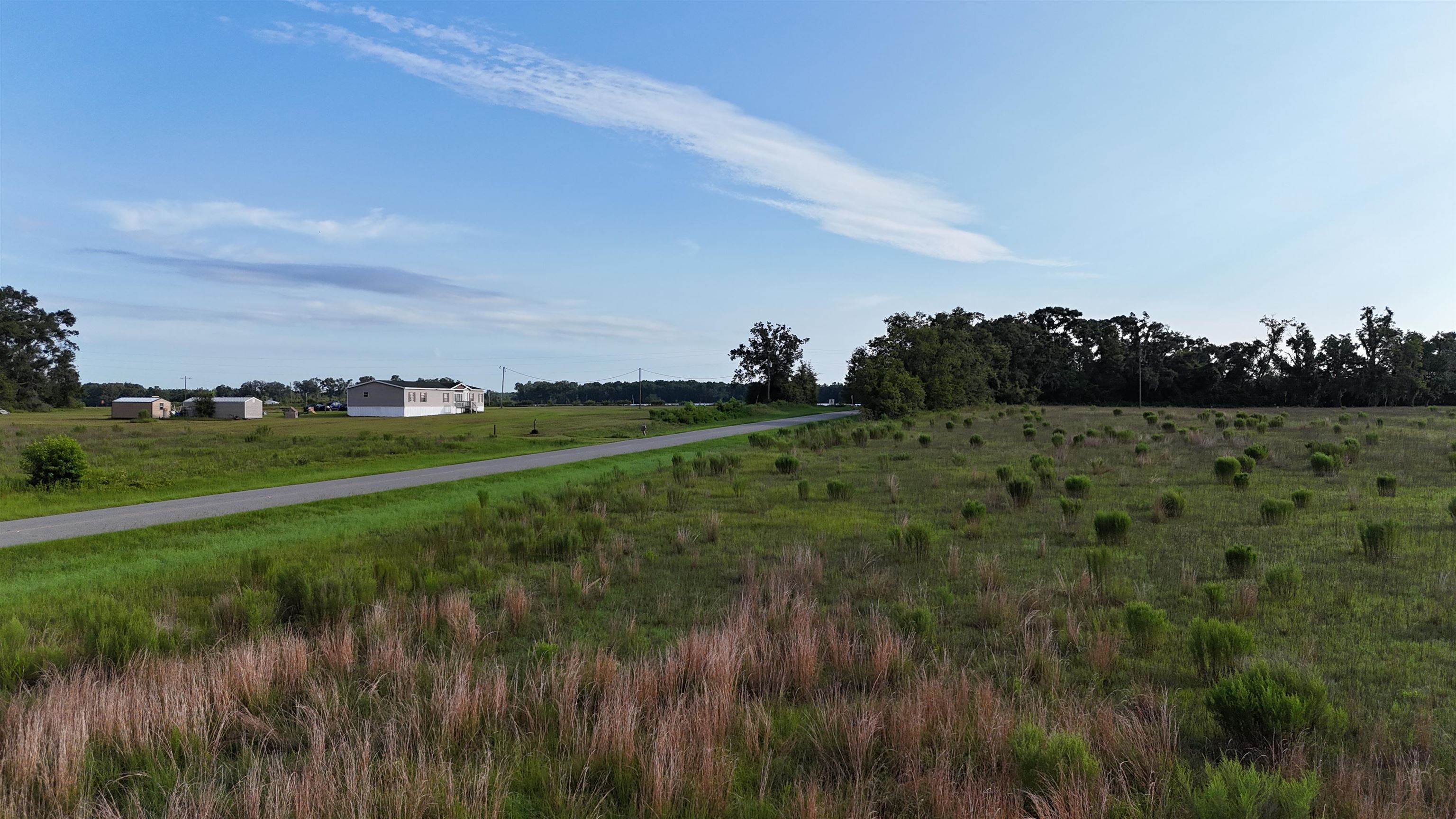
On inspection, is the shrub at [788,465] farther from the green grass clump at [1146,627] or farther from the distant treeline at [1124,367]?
the distant treeline at [1124,367]

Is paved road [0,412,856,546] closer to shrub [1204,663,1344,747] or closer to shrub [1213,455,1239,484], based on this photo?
shrub [1204,663,1344,747]

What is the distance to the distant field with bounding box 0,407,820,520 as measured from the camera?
17125 millimetres

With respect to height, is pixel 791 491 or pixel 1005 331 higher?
pixel 1005 331

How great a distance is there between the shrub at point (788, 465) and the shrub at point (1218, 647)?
47.5 ft

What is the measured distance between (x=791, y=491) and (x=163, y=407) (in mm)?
95840

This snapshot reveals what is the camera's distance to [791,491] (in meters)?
16.3

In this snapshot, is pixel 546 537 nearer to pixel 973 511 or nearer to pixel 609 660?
pixel 609 660

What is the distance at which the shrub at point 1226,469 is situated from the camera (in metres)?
15.4

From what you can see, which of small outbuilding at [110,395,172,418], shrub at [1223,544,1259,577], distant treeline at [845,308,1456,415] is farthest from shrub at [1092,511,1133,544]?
small outbuilding at [110,395,172,418]

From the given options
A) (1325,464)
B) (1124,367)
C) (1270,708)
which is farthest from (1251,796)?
(1124,367)

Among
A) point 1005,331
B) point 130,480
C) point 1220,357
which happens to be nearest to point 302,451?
point 130,480

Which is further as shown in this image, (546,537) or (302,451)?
(302,451)

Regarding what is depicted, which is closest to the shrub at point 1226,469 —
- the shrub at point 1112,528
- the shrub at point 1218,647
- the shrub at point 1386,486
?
the shrub at point 1386,486

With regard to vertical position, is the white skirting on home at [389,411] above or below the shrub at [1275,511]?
above
